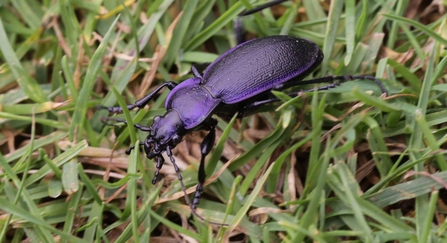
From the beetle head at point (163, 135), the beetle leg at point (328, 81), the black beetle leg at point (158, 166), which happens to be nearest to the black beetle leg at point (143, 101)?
the beetle head at point (163, 135)

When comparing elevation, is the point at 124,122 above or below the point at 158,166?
above

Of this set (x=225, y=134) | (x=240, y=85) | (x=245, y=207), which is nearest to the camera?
(x=245, y=207)

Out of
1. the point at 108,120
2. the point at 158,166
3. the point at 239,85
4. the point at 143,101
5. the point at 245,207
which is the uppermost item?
the point at 239,85

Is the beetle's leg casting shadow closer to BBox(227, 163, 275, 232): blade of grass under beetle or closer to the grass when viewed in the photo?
the grass

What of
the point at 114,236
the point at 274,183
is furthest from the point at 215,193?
the point at 114,236

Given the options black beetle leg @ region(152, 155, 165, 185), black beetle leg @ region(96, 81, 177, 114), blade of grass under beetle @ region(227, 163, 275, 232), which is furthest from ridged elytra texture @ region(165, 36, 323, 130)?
blade of grass under beetle @ region(227, 163, 275, 232)

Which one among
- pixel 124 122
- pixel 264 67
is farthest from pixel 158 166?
pixel 264 67

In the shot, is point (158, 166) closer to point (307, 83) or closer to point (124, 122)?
point (124, 122)
